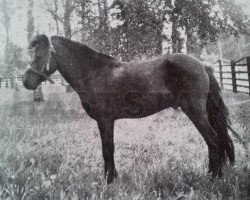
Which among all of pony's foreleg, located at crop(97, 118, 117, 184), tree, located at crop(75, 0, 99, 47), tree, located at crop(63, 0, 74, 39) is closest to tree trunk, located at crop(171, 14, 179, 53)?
tree, located at crop(75, 0, 99, 47)

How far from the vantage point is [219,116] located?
14.3 ft

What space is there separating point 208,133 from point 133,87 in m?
1.20

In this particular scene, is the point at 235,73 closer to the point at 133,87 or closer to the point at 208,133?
the point at 208,133

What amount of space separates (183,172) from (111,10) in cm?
402

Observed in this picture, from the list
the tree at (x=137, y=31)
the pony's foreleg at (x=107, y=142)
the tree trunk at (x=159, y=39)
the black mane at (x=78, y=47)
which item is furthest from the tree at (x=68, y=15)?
the pony's foreleg at (x=107, y=142)

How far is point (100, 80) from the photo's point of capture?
4.25m

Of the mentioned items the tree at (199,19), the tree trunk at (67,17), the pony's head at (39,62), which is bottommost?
the pony's head at (39,62)

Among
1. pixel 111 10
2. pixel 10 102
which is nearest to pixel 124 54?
pixel 111 10

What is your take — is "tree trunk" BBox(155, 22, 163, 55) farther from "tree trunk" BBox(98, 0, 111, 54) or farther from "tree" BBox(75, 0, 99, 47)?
"tree" BBox(75, 0, 99, 47)

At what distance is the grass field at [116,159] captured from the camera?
3.51 metres

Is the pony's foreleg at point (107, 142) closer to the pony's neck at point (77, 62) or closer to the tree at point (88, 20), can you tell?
the pony's neck at point (77, 62)

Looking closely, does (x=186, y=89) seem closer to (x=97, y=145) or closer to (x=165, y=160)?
(x=165, y=160)

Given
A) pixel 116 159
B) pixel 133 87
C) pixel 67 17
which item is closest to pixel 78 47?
pixel 133 87

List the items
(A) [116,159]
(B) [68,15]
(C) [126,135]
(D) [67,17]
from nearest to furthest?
(A) [116,159] → (C) [126,135] → (B) [68,15] → (D) [67,17]
